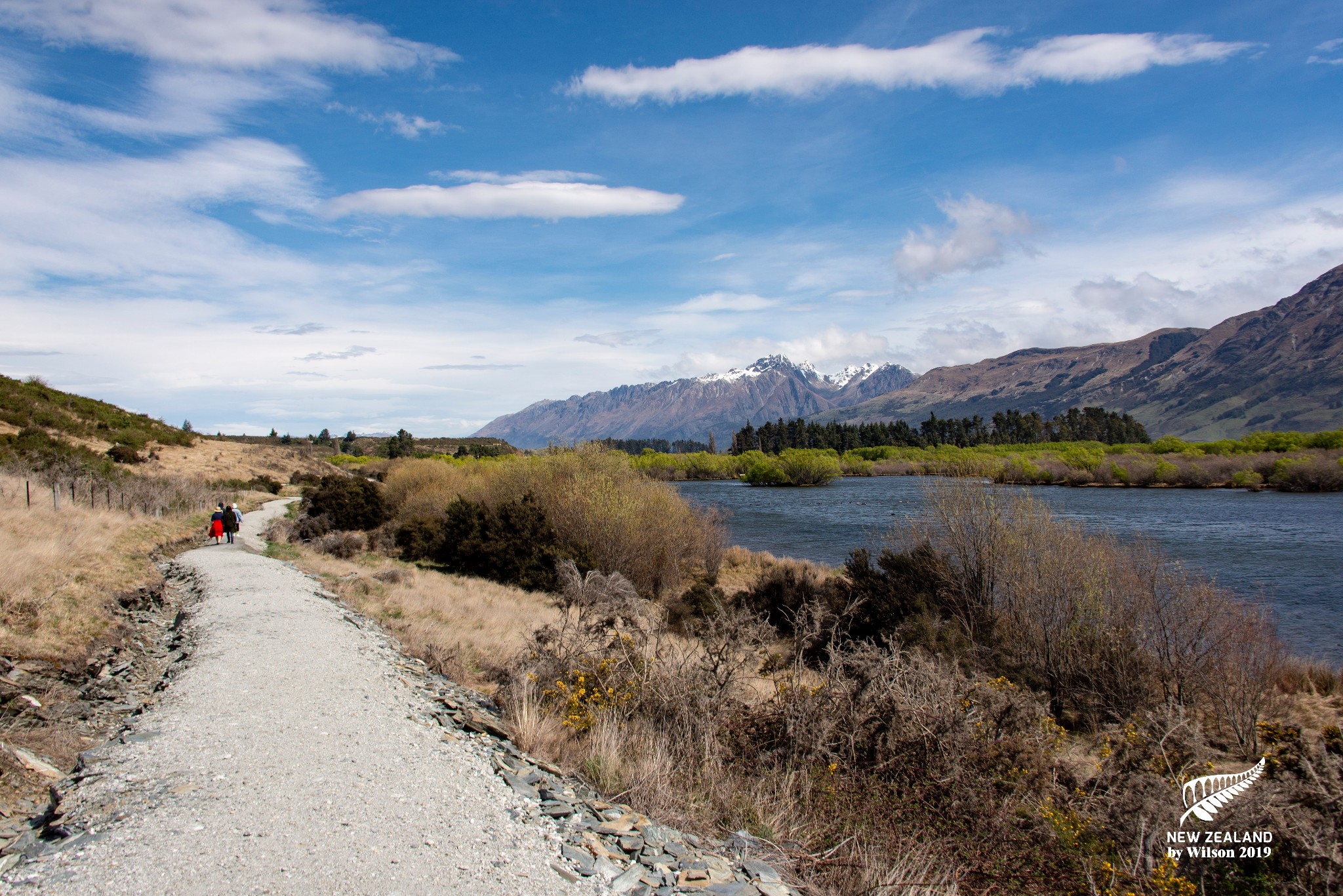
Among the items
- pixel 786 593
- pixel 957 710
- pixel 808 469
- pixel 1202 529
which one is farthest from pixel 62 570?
pixel 808 469

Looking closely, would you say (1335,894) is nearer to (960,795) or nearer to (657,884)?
(960,795)

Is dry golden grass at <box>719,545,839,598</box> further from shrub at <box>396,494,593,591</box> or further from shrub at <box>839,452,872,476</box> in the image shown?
shrub at <box>839,452,872,476</box>

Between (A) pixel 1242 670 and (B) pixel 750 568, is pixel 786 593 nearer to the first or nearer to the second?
(B) pixel 750 568

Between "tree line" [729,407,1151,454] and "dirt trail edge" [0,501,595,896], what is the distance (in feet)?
415

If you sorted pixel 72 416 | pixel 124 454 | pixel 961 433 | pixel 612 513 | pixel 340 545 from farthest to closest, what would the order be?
pixel 961 433 < pixel 72 416 < pixel 124 454 < pixel 612 513 < pixel 340 545

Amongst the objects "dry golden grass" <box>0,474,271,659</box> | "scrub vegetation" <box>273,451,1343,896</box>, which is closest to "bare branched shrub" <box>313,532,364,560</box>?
"dry golden grass" <box>0,474,271,659</box>

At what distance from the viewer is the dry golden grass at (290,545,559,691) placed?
11.9 metres

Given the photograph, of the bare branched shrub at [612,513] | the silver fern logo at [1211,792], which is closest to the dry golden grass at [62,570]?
the silver fern logo at [1211,792]

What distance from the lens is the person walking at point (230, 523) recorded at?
24234 mm

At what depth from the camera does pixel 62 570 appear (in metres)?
12.6

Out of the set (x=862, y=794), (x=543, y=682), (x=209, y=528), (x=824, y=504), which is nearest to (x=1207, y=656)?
(x=862, y=794)

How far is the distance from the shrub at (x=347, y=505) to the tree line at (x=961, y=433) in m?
108

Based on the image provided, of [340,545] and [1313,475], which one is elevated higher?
[340,545]

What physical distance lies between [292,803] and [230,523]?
22733 mm
